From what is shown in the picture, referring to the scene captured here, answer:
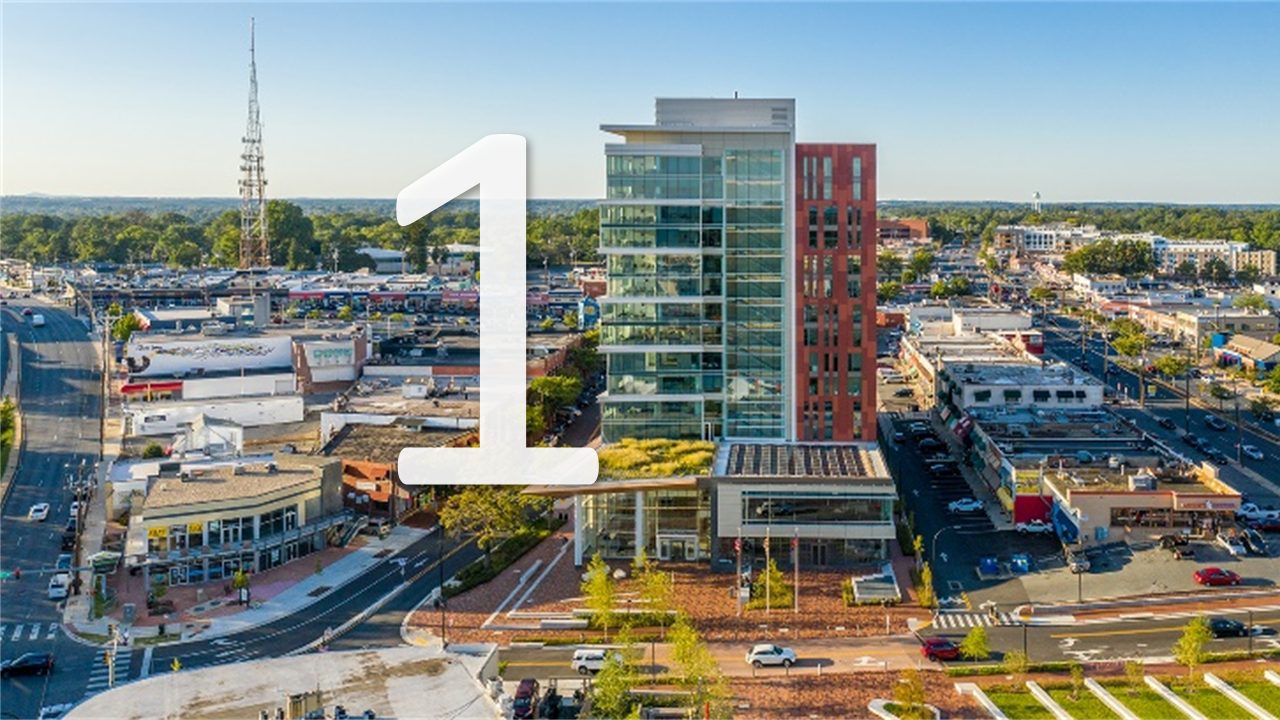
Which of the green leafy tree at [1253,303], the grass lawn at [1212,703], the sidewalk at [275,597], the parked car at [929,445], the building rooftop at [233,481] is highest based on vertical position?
the green leafy tree at [1253,303]

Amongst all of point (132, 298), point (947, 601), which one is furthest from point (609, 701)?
point (132, 298)

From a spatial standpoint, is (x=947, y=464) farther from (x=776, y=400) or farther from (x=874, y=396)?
(x=776, y=400)

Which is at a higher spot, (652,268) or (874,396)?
(652,268)

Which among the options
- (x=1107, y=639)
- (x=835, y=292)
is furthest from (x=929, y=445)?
(x=1107, y=639)

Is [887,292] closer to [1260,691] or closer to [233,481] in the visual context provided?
[233,481]

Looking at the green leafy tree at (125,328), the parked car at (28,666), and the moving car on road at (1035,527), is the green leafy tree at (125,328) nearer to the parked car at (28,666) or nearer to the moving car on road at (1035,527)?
the parked car at (28,666)

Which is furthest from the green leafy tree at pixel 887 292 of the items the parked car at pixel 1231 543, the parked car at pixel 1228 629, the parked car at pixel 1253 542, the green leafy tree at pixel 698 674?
the green leafy tree at pixel 698 674

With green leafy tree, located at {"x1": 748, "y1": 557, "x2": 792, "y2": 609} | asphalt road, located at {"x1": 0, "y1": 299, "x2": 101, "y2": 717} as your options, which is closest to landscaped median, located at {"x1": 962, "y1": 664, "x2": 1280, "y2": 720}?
green leafy tree, located at {"x1": 748, "y1": 557, "x2": 792, "y2": 609}
